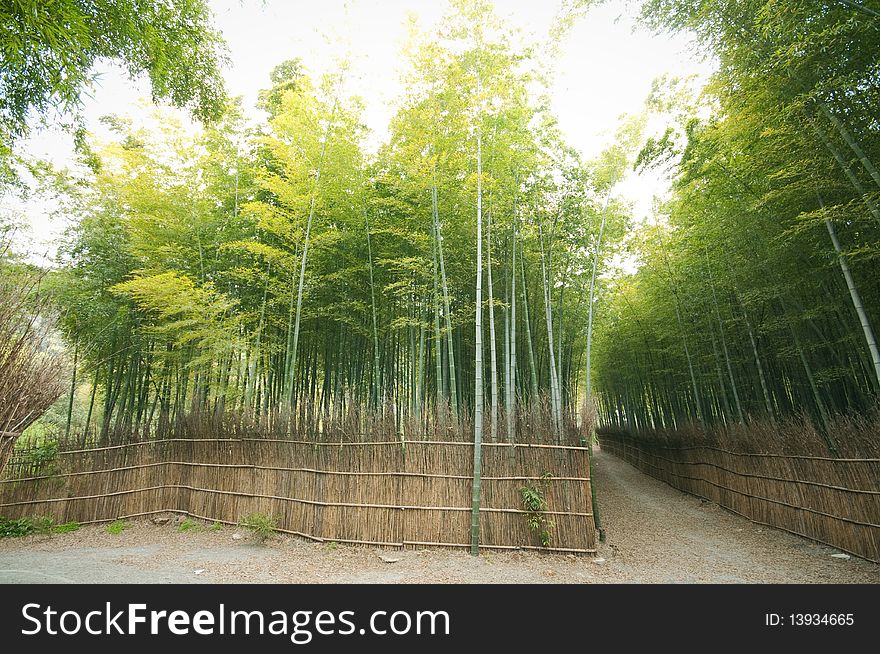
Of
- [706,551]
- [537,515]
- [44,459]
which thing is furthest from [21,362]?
[706,551]

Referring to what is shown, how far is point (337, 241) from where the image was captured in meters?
6.22

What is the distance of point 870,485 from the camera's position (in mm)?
3549

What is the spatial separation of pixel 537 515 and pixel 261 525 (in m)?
2.81

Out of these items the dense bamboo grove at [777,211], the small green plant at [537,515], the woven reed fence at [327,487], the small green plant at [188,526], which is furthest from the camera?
the small green plant at [188,526]

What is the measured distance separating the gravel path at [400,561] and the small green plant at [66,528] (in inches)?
5.2

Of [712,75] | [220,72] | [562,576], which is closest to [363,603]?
[562,576]

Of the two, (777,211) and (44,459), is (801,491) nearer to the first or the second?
(777,211)

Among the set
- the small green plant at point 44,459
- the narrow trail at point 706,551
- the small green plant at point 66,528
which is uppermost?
the small green plant at point 44,459

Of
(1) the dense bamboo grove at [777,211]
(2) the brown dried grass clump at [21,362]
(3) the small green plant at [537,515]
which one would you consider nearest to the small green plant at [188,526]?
(2) the brown dried grass clump at [21,362]

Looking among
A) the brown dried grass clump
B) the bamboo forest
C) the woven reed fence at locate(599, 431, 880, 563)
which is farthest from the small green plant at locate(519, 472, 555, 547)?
the brown dried grass clump

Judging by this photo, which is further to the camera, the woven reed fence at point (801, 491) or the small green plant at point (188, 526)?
the small green plant at point (188, 526)

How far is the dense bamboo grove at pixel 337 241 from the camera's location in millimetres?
4805

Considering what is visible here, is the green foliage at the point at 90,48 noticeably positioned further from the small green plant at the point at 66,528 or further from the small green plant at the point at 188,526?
the small green plant at the point at 66,528

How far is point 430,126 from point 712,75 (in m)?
2.76
